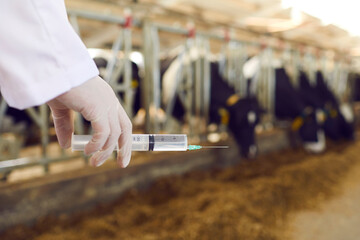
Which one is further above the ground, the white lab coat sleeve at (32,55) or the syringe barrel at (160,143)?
the white lab coat sleeve at (32,55)

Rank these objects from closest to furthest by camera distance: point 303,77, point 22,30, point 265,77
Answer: point 22,30 < point 265,77 < point 303,77

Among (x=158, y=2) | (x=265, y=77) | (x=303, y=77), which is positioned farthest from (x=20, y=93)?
(x=303, y=77)

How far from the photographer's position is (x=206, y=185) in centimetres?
230

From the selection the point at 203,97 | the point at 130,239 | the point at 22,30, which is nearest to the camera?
the point at 22,30

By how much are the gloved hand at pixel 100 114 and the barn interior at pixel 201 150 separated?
12cm

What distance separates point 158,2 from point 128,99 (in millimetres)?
999

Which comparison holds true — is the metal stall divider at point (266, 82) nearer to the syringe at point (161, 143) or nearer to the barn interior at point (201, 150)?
the barn interior at point (201, 150)

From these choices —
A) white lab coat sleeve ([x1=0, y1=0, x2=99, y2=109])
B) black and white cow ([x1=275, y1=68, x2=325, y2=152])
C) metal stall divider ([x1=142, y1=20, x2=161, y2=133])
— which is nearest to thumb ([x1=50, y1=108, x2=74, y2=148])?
white lab coat sleeve ([x1=0, y1=0, x2=99, y2=109])

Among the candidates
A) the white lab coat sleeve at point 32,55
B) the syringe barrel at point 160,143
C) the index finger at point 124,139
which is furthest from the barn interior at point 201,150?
the white lab coat sleeve at point 32,55

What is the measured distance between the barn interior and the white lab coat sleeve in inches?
10.1

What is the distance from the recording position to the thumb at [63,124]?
0.57 meters

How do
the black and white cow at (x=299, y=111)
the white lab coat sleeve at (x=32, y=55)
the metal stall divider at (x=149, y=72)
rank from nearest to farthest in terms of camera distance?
the white lab coat sleeve at (x=32, y=55) < the metal stall divider at (x=149, y=72) < the black and white cow at (x=299, y=111)

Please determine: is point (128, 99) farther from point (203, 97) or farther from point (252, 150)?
point (252, 150)

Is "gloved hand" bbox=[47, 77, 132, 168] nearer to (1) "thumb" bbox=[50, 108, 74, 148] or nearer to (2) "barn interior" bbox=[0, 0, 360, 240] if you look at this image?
(1) "thumb" bbox=[50, 108, 74, 148]
